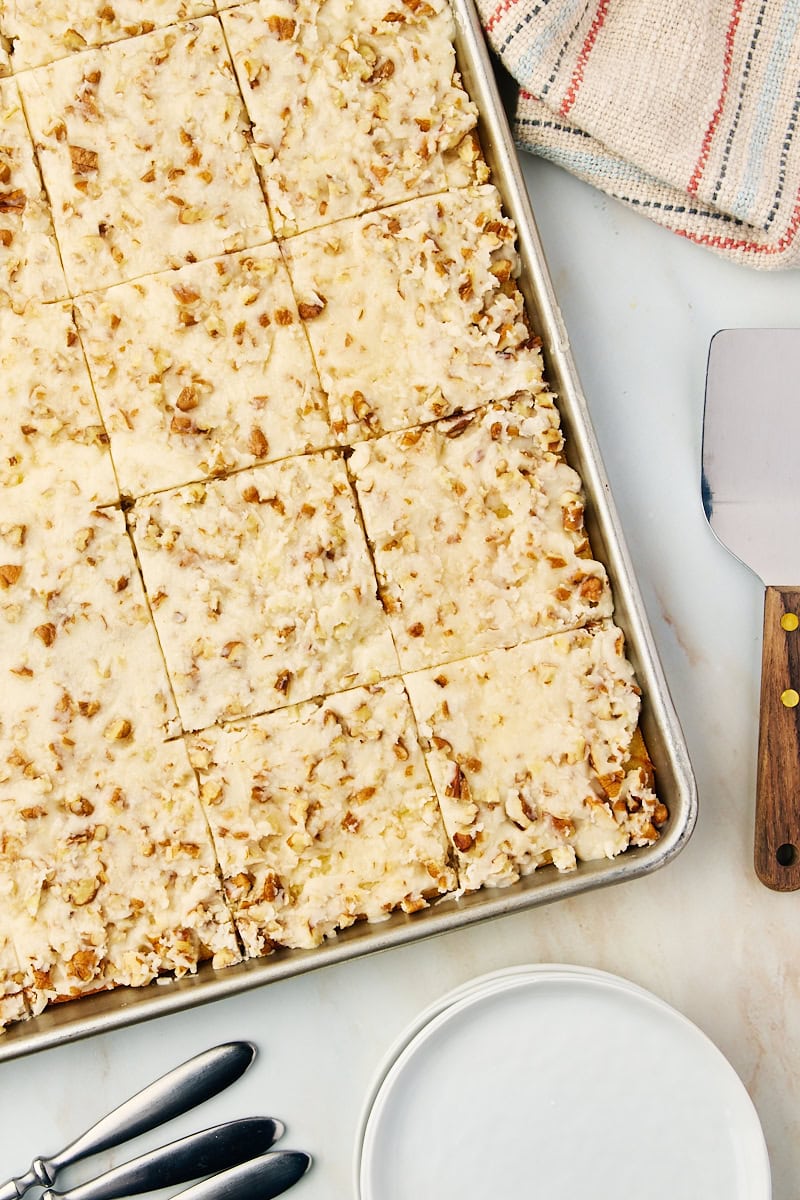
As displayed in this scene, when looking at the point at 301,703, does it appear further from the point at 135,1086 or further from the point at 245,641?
the point at 135,1086

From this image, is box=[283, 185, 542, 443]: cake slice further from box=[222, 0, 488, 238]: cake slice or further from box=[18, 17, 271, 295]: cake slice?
box=[18, 17, 271, 295]: cake slice

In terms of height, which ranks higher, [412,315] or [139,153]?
[139,153]

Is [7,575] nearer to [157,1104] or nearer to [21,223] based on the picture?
[21,223]

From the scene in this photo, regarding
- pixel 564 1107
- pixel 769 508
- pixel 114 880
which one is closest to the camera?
pixel 114 880

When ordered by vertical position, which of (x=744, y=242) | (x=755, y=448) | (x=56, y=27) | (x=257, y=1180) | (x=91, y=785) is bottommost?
(x=257, y=1180)

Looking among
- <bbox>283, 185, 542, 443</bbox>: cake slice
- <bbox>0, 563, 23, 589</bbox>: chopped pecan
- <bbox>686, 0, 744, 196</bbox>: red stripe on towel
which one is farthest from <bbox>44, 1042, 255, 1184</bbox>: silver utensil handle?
<bbox>686, 0, 744, 196</bbox>: red stripe on towel

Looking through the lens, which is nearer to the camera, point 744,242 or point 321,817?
point 321,817

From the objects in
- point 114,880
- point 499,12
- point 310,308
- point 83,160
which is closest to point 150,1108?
point 114,880

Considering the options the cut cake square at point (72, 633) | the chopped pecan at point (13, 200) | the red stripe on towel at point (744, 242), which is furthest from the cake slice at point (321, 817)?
the red stripe on towel at point (744, 242)
